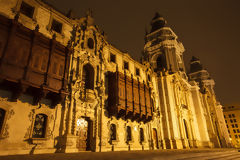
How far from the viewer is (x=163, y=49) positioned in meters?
38.7

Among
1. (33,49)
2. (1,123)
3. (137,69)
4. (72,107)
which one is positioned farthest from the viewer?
(137,69)

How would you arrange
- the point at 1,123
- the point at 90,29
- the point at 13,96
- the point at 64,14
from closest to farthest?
the point at 1,123 < the point at 13,96 < the point at 64,14 < the point at 90,29

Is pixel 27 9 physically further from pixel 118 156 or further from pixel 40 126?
pixel 118 156

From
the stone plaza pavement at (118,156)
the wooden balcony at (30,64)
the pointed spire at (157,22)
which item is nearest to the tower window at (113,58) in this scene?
the wooden balcony at (30,64)

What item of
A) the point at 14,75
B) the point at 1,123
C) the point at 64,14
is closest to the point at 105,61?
the point at 64,14

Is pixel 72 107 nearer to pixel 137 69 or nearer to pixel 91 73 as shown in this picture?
pixel 91 73

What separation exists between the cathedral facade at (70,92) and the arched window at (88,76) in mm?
109

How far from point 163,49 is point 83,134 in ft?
97.4

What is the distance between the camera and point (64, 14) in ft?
57.3

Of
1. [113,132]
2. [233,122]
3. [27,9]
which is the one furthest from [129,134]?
[233,122]

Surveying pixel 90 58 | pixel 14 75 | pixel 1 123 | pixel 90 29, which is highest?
pixel 90 29

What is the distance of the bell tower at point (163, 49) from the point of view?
3684 cm

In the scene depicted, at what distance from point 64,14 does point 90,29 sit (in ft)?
10.5

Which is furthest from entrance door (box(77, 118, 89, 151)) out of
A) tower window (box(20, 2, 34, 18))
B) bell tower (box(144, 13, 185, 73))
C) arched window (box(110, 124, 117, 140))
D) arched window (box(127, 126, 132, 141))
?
bell tower (box(144, 13, 185, 73))
